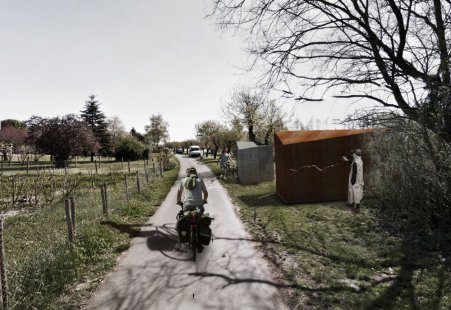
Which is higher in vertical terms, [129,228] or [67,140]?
[67,140]

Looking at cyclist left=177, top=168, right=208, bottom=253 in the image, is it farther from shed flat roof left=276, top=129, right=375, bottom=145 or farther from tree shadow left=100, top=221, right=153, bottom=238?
shed flat roof left=276, top=129, right=375, bottom=145

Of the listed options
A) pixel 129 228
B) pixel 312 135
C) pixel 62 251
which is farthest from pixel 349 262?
pixel 312 135

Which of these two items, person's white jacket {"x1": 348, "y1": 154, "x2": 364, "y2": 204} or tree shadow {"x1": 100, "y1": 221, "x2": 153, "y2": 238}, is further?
person's white jacket {"x1": 348, "y1": 154, "x2": 364, "y2": 204}

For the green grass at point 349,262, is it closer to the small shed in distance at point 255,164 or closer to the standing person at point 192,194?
the standing person at point 192,194

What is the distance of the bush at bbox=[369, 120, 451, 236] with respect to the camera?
24.6 ft

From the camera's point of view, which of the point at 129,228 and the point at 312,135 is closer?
the point at 129,228

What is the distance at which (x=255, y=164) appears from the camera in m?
20.0

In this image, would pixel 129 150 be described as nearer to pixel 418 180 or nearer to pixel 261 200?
pixel 261 200

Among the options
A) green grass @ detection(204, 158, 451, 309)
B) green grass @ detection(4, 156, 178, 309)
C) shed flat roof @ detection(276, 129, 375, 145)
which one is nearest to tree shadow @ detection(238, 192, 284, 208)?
green grass @ detection(204, 158, 451, 309)

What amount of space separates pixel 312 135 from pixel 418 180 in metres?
5.48

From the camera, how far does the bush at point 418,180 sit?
7.49 metres

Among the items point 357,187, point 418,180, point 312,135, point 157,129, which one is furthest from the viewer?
point 157,129

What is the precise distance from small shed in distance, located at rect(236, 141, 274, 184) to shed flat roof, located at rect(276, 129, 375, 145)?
6020mm

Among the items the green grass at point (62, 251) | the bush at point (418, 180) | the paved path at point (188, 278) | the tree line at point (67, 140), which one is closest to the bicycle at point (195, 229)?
the paved path at point (188, 278)
